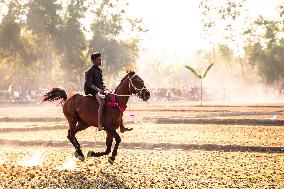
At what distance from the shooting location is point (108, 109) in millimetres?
13617

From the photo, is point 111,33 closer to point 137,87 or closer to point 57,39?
point 57,39

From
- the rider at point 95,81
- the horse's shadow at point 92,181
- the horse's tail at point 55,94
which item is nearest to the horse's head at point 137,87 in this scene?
the rider at point 95,81

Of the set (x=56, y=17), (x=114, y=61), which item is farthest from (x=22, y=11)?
(x=114, y=61)

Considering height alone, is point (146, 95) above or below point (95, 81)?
below

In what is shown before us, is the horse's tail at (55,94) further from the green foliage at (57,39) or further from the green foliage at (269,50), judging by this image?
the green foliage at (269,50)

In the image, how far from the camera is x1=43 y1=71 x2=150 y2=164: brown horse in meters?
13.3

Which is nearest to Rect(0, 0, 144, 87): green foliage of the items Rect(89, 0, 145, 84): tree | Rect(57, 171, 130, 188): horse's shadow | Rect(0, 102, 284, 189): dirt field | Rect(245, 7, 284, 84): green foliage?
Rect(89, 0, 145, 84): tree

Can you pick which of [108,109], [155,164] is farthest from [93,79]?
[155,164]

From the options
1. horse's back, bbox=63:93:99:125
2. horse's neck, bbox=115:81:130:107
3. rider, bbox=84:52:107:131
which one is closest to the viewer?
horse's neck, bbox=115:81:130:107

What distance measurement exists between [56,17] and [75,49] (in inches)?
267

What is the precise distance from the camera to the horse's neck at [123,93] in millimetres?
13508

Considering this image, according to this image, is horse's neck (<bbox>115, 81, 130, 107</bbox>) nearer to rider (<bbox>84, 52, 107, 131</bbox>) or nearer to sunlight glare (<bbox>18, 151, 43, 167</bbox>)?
rider (<bbox>84, 52, 107, 131</bbox>)

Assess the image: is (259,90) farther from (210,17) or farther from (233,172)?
(233,172)

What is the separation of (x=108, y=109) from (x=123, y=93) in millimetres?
558
